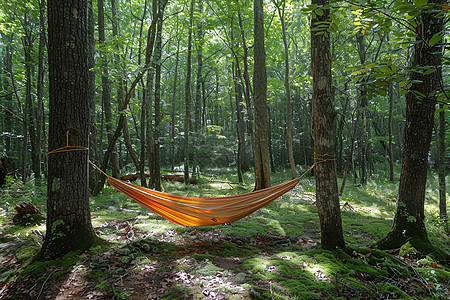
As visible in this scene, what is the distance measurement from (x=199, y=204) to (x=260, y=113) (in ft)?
9.07

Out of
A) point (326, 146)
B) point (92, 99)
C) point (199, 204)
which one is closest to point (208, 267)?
point (199, 204)

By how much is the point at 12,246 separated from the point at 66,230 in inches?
26.0

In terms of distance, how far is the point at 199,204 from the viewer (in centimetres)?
263

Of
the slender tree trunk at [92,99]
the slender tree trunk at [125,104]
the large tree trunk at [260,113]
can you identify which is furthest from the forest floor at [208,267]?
the slender tree trunk at [92,99]

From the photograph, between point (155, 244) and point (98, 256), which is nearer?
point (98, 256)

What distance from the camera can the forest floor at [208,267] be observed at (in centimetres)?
161

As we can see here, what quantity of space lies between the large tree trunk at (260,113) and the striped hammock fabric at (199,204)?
6.77 feet

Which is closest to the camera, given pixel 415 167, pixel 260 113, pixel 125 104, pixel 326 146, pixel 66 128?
pixel 66 128

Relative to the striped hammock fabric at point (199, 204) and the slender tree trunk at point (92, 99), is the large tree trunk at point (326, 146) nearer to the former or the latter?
the striped hammock fabric at point (199, 204)

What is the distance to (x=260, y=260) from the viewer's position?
2.07 metres

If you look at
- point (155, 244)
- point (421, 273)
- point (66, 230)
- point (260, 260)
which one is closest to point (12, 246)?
point (66, 230)

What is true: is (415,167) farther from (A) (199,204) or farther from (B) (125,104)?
(B) (125,104)

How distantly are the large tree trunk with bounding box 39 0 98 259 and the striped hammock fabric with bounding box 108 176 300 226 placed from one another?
468 mm

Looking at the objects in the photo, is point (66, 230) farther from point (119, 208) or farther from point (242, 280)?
point (119, 208)
